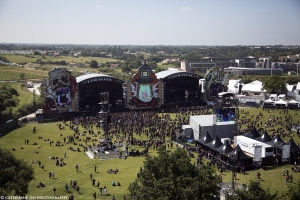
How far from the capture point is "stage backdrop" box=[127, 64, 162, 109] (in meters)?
56.0

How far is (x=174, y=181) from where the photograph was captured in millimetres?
17750

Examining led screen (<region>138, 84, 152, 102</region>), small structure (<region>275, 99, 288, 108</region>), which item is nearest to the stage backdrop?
led screen (<region>138, 84, 152, 102</region>)

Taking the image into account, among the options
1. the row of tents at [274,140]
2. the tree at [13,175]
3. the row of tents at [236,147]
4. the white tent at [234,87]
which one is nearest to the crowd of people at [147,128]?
the row of tents at [236,147]

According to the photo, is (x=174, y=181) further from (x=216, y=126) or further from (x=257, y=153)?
(x=216, y=126)

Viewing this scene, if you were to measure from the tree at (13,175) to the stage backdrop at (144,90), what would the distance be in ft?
117

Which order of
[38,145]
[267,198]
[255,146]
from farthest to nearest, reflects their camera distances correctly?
[38,145], [255,146], [267,198]

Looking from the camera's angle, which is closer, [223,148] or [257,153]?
[257,153]

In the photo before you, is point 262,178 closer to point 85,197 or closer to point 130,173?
point 130,173

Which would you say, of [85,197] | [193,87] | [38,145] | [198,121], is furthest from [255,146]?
[193,87]

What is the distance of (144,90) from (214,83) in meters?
15.0

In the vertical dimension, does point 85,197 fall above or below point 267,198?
below

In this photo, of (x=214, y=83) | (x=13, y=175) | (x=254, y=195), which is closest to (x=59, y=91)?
(x=214, y=83)

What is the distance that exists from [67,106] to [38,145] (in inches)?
631

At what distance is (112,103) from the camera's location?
5619cm
